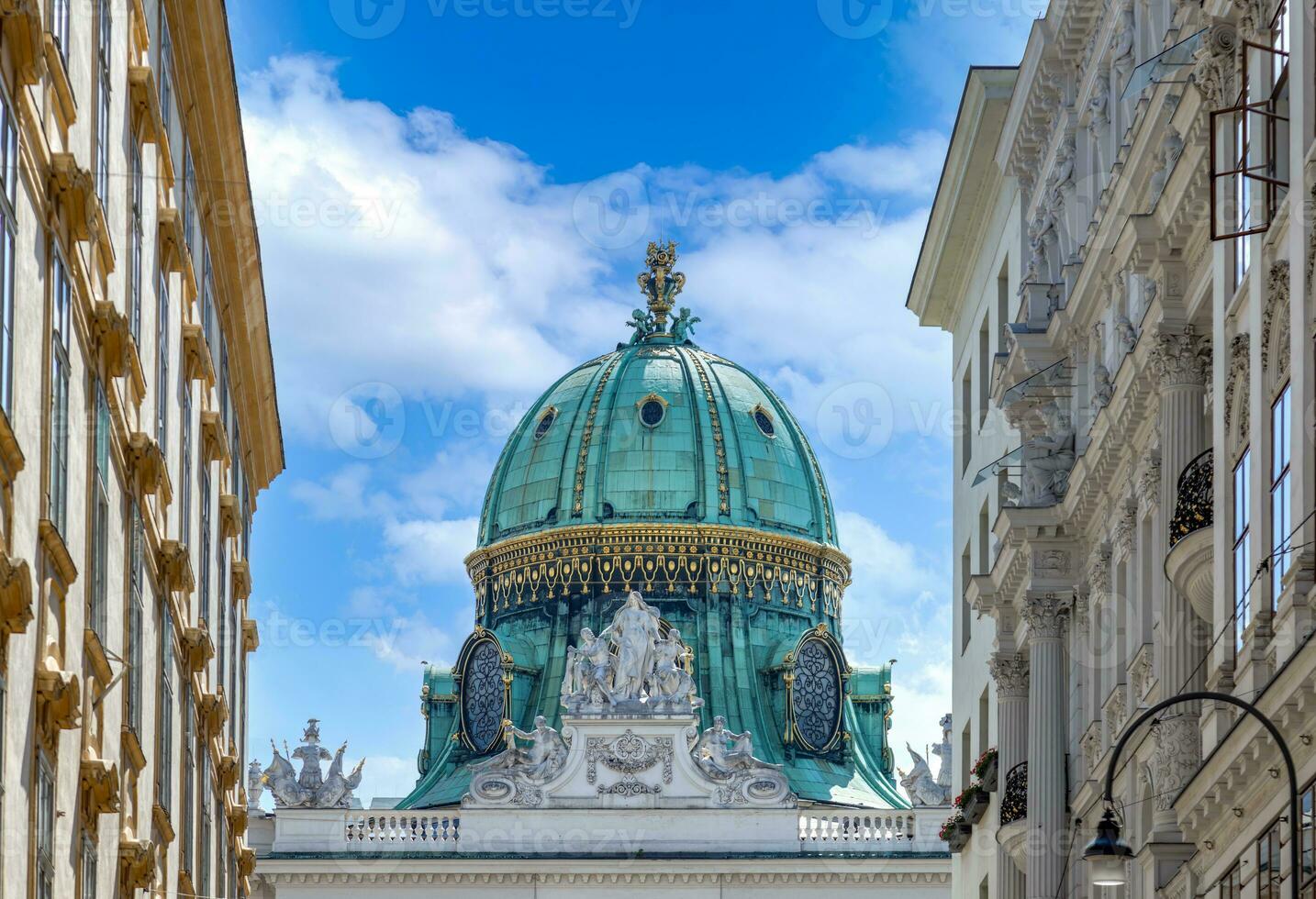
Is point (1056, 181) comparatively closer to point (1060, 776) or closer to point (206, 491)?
point (1060, 776)

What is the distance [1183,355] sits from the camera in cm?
3734

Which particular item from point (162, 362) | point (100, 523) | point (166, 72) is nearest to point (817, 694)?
point (162, 362)

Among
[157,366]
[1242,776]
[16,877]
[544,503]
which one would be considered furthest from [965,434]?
[544,503]

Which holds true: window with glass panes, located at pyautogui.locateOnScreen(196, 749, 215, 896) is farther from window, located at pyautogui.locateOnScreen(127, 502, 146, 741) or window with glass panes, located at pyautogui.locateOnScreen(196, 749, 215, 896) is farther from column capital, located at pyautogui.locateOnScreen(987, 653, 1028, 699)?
column capital, located at pyautogui.locateOnScreen(987, 653, 1028, 699)

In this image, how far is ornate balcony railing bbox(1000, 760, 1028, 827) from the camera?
4816 cm

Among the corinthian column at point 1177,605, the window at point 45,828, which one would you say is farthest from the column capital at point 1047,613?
the window at point 45,828

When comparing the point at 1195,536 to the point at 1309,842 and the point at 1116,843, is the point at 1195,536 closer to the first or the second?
the point at 1309,842

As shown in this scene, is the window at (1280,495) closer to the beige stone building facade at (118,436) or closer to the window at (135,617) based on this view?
the beige stone building facade at (118,436)

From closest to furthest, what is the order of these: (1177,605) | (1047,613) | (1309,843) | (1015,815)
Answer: (1309,843)
(1177,605)
(1047,613)
(1015,815)

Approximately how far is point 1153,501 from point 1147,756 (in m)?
3.15

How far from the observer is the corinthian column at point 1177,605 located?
3622cm

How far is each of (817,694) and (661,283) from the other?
16.2m

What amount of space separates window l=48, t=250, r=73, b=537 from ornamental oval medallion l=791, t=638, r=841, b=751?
74.3 metres

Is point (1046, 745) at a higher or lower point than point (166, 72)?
lower
